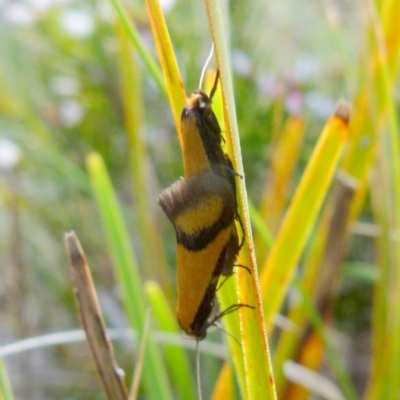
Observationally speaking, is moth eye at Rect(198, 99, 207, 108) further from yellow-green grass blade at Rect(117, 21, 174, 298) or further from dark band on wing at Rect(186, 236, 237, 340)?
yellow-green grass blade at Rect(117, 21, 174, 298)

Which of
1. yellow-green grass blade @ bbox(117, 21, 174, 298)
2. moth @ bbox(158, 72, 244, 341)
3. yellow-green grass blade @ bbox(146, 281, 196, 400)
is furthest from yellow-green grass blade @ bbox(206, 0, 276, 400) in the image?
yellow-green grass blade @ bbox(117, 21, 174, 298)

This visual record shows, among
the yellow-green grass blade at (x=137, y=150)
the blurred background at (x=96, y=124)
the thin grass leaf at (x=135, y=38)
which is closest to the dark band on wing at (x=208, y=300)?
the thin grass leaf at (x=135, y=38)

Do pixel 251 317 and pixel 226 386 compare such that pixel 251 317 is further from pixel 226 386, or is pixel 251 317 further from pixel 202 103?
pixel 226 386

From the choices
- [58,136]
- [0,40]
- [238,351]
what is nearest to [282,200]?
[238,351]

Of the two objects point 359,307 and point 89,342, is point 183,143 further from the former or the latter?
point 359,307

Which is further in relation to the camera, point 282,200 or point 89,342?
point 282,200
